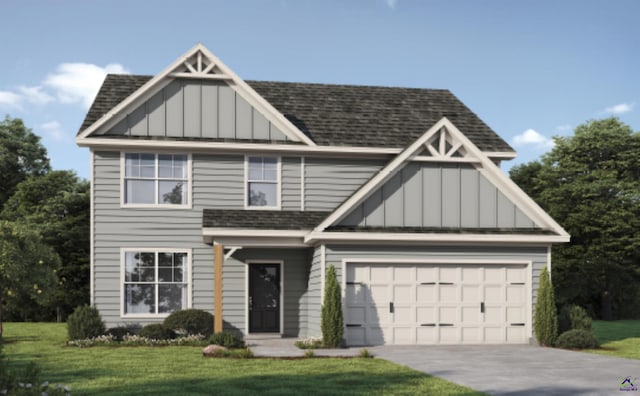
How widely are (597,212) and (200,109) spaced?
1089 inches

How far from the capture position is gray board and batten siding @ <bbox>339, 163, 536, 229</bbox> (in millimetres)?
22312

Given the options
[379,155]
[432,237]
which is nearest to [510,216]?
[432,237]

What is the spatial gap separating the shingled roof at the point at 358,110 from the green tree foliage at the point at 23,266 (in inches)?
200

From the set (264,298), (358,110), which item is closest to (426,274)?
(264,298)

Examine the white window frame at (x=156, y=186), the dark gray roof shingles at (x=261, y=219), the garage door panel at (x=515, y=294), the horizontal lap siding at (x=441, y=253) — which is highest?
the white window frame at (x=156, y=186)

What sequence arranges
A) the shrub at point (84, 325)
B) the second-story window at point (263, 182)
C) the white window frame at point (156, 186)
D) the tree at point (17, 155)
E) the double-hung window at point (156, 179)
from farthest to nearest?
the tree at point (17, 155), the second-story window at point (263, 182), the double-hung window at point (156, 179), the white window frame at point (156, 186), the shrub at point (84, 325)

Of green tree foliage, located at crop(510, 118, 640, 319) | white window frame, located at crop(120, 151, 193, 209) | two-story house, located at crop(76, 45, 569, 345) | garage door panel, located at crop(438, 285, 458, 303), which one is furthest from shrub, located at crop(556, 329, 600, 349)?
green tree foliage, located at crop(510, 118, 640, 319)

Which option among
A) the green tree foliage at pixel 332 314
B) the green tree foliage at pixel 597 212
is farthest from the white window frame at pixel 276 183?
the green tree foliage at pixel 597 212

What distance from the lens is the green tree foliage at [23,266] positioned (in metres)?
25.7

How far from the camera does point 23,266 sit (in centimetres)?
2595

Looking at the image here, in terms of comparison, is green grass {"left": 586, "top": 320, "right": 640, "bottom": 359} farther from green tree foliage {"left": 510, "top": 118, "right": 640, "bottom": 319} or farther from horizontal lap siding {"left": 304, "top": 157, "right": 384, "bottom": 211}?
green tree foliage {"left": 510, "top": 118, "right": 640, "bottom": 319}

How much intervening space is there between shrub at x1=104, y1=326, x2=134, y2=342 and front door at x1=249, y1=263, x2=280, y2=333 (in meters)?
3.98

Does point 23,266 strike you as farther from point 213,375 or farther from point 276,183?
point 213,375

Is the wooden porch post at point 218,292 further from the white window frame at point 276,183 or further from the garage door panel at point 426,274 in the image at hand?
the garage door panel at point 426,274
